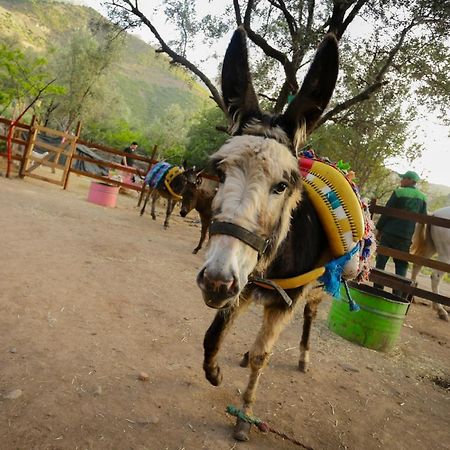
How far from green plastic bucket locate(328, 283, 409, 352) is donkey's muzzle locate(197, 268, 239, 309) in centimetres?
341

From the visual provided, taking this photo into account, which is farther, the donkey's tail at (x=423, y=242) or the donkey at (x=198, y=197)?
the donkey at (x=198, y=197)

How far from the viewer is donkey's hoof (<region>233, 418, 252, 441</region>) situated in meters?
2.37

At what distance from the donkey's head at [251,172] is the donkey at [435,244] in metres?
6.62

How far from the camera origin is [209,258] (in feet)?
5.11

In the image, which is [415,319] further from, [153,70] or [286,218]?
[153,70]

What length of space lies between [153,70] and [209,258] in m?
172

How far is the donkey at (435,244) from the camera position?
24.3 feet

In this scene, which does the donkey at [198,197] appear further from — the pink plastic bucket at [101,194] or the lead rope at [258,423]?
the lead rope at [258,423]

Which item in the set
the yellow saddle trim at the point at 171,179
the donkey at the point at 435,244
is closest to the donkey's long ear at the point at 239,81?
the donkey at the point at 435,244

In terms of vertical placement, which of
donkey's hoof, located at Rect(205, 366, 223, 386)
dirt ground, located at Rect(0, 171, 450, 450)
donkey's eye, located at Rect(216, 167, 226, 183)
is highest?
donkey's eye, located at Rect(216, 167, 226, 183)

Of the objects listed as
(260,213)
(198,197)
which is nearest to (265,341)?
(260,213)

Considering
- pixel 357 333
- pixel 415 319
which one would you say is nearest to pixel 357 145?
pixel 415 319

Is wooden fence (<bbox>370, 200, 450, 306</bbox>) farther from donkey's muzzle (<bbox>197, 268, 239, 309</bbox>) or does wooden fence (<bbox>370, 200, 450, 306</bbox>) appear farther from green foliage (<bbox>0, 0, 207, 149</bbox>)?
green foliage (<bbox>0, 0, 207, 149</bbox>)

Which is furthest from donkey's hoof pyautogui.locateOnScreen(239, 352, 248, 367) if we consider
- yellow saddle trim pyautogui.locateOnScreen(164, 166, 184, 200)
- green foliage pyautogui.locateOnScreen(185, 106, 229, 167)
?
green foliage pyautogui.locateOnScreen(185, 106, 229, 167)
